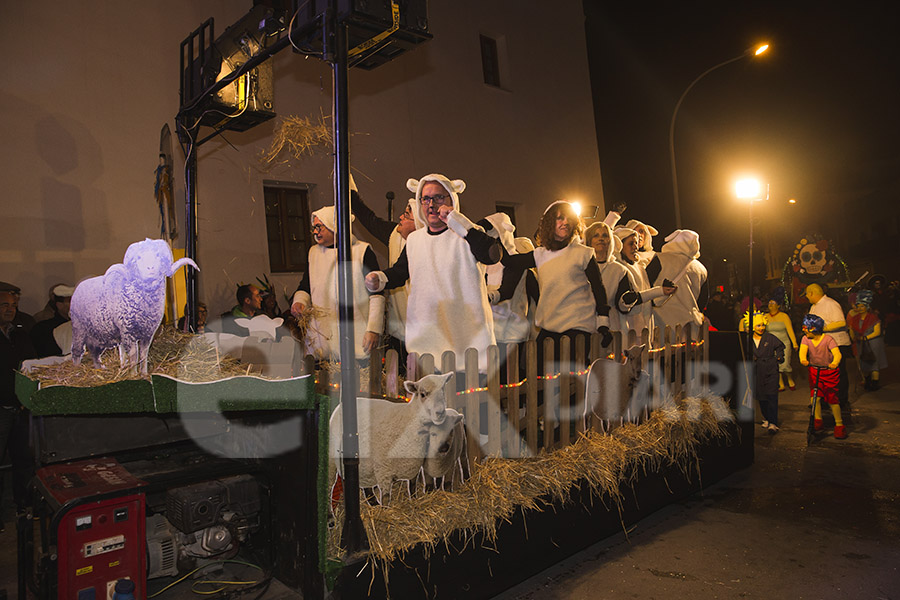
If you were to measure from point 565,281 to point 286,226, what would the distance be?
6.18 meters

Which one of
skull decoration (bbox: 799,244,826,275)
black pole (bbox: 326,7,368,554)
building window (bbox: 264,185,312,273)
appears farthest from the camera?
skull decoration (bbox: 799,244,826,275)

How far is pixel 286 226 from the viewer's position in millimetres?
9898

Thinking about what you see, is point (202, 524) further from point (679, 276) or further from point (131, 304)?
point (679, 276)

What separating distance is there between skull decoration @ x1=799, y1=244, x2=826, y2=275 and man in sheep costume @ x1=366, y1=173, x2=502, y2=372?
38.2ft

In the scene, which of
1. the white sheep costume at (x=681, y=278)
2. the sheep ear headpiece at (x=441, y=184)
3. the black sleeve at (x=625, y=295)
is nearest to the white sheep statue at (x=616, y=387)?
the black sleeve at (x=625, y=295)

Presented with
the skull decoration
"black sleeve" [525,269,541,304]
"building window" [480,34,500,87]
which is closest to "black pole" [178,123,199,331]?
"black sleeve" [525,269,541,304]

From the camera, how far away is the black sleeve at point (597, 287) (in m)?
4.95

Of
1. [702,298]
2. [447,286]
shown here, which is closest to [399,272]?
[447,286]

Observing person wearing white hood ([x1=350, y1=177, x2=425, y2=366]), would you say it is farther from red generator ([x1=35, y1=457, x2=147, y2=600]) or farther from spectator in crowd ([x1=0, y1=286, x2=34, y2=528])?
red generator ([x1=35, y1=457, x2=147, y2=600])

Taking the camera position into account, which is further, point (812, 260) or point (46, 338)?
point (812, 260)

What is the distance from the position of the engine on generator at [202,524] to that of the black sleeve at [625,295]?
3.71 m

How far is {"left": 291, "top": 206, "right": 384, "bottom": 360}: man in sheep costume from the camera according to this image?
471 cm

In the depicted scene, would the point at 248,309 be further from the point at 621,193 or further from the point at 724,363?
the point at 621,193

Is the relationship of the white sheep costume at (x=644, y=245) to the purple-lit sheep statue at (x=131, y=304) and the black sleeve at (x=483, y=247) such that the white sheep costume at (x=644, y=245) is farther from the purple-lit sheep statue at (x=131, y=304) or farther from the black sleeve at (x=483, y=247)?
the purple-lit sheep statue at (x=131, y=304)
